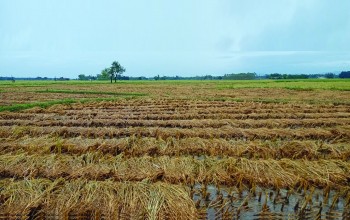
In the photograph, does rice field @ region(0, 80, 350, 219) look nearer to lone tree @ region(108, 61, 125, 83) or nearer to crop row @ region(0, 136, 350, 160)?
crop row @ region(0, 136, 350, 160)

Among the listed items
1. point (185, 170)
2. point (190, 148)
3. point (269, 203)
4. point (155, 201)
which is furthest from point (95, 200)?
point (190, 148)

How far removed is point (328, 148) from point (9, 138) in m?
8.47

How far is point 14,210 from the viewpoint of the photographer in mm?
3998

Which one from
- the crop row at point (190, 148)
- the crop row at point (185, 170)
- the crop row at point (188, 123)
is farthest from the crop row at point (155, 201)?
the crop row at point (188, 123)

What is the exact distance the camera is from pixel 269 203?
4473 millimetres

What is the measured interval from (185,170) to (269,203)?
5.40 feet

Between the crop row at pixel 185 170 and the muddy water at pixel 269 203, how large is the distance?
0.25m

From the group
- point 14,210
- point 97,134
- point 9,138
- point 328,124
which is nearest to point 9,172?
point 14,210

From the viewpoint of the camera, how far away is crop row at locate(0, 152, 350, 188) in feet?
16.9

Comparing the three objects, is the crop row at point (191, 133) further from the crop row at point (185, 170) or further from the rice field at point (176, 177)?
the crop row at point (185, 170)

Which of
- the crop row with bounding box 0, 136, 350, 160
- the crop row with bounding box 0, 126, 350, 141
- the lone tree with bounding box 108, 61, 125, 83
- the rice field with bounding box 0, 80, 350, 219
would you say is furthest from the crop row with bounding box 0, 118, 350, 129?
the lone tree with bounding box 108, 61, 125, 83

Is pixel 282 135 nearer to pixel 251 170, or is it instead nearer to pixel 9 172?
pixel 251 170

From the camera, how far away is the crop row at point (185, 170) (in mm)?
5141

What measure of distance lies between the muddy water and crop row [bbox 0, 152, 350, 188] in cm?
25
